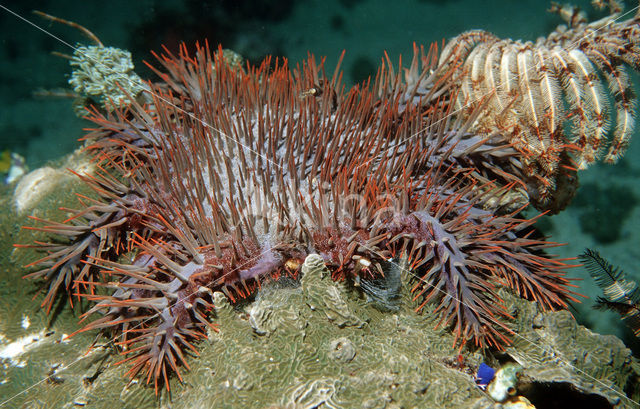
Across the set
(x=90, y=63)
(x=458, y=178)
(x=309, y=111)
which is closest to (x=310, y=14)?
(x=309, y=111)

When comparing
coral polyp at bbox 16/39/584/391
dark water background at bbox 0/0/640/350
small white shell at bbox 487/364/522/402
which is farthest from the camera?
dark water background at bbox 0/0/640/350

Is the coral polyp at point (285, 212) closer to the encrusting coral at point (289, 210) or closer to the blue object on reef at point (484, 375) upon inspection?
the encrusting coral at point (289, 210)

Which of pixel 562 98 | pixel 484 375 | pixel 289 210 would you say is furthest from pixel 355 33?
pixel 484 375

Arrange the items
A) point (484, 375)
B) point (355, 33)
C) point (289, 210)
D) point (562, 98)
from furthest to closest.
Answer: point (355, 33) → point (562, 98) → point (289, 210) → point (484, 375)

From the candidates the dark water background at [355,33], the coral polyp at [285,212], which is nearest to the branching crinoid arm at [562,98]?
the coral polyp at [285,212]

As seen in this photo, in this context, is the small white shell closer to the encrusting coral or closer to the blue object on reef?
the blue object on reef

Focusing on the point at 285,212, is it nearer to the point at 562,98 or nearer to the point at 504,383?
the point at 504,383

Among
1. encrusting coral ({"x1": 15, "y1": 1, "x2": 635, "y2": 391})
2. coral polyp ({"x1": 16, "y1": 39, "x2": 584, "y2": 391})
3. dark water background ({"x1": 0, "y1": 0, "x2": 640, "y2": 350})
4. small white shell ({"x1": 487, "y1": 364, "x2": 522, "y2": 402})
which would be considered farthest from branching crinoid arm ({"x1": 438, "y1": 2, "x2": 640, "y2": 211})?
small white shell ({"x1": 487, "y1": 364, "x2": 522, "y2": 402})
